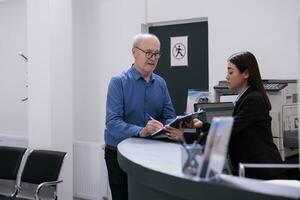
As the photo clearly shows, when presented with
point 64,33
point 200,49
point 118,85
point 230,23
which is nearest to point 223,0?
point 230,23

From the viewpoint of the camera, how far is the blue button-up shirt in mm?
2346

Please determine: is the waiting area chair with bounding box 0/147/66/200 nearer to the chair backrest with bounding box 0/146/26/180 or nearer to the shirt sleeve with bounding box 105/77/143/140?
the chair backrest with bounding box 0/146/26/180

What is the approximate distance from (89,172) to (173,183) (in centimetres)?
346

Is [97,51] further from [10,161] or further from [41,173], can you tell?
[41,173]

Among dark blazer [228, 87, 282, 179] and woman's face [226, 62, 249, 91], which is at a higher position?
woman's face [226, 62, 249, 91]

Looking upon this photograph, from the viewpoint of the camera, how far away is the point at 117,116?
2354 millimetres

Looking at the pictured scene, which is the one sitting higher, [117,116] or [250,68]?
[250,68]

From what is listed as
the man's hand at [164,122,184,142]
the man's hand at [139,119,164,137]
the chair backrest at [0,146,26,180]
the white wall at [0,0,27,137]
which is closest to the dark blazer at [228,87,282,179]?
the man's hand at [164,122,184,142]

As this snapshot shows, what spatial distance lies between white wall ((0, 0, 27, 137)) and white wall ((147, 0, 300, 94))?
2.27 metres

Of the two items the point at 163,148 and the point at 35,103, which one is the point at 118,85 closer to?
the point at 163,148

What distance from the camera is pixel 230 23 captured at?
390 cm

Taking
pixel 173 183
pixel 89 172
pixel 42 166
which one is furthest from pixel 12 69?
pixel 173 183

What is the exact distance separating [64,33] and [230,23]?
172cm

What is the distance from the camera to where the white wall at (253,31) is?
3.57 meters
